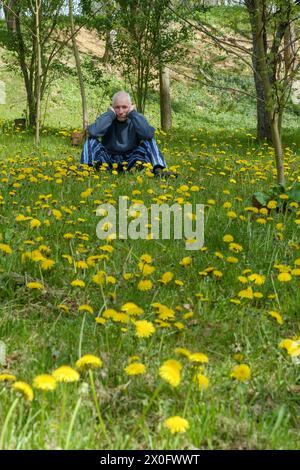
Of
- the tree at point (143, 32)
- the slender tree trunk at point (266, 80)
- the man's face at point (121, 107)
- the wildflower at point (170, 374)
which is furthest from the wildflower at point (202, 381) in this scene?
the tree at point (143, 32)

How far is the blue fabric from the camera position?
6.88m

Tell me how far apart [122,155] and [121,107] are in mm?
602

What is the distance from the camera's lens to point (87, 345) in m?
2.28

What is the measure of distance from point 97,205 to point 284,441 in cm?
334

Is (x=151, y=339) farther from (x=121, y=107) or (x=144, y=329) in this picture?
(x=121, y=107)

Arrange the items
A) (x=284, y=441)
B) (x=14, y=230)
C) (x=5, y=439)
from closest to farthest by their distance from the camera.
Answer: (x=5, y=439) → (x=284, y=441) → (x=14, y=230)

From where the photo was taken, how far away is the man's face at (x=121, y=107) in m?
7.04

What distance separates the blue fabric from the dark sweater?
68 millimetres

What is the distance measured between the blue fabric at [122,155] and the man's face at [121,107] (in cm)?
42

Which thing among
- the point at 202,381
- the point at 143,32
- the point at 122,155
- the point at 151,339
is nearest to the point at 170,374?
the point at 202,381

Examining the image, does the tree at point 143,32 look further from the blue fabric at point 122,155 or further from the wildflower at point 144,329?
the wildflower at point 144,329

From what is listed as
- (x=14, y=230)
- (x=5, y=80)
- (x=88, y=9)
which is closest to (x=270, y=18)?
(x=14, y=230)

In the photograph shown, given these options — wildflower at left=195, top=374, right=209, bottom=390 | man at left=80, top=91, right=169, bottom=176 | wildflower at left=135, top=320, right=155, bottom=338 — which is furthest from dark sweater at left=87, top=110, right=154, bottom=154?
wildflower at left=195, top=374, right=209, bottom=390
